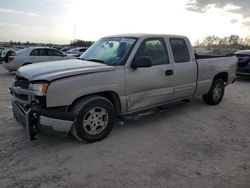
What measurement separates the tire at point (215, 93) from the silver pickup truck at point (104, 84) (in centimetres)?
92

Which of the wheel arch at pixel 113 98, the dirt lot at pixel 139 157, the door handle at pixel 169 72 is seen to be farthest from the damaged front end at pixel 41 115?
the door handle at pixel 169 72

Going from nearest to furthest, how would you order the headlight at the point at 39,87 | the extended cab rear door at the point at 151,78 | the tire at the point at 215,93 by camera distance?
the headlight at the point at 39,87
the extended cab rear door at the point at 151,78
the tire at the point at 215,93

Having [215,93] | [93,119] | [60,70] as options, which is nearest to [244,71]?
[215,93]

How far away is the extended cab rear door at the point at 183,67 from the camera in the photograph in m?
5.69

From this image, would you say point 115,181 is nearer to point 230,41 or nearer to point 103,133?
point 103,133

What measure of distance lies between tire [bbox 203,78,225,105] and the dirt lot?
137cm

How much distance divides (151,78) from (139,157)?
5.66ft

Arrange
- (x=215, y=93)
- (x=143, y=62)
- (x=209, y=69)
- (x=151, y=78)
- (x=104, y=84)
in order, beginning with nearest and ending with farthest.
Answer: (x=104, y=84)
(x=143, y=62)
(x=151, y=78)
(x=209, y=69)
(x=215, y=93)

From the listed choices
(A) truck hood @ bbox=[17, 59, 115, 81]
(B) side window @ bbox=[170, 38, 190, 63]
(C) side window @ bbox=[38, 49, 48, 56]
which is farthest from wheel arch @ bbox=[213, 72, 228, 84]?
(C) side window @ bbox=[38, 49, 48, 56]

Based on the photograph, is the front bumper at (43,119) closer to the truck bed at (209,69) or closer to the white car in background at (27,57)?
the truck bed at (209,69)

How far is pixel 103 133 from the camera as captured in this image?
4582 mm

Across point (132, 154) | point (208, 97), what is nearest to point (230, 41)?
point (208, 97)

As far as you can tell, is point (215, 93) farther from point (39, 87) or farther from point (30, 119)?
point (30, 119)

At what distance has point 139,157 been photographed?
3990mm
